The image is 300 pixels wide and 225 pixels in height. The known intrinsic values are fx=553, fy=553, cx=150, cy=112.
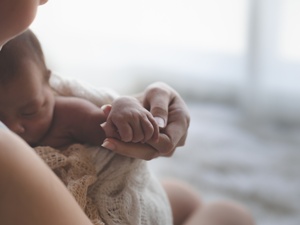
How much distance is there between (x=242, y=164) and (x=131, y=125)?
1.04 m

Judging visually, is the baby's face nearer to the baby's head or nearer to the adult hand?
the baby's head

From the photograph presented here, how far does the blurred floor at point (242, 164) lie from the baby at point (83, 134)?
2.42 feet

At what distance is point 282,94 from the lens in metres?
1.89

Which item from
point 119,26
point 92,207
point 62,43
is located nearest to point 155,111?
point 92,207

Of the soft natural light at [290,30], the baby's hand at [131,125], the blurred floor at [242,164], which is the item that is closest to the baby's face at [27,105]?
the baby's hand at [131,125]

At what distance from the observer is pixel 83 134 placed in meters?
0.82

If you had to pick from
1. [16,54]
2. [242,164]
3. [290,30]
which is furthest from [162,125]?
[290,30]

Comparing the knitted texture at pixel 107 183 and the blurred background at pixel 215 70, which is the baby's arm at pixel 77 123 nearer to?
the knitted texture at pixel 107 183

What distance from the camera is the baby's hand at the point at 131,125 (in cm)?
69

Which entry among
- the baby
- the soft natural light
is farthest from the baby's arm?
the soft natural light

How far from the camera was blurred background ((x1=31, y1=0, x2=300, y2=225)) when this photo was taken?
163 centimetres

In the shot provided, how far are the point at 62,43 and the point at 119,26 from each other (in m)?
0.26

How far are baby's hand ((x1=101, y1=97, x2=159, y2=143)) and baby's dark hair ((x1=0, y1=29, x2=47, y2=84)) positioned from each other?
0.53ft

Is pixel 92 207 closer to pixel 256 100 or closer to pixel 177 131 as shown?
pixel 177 131
